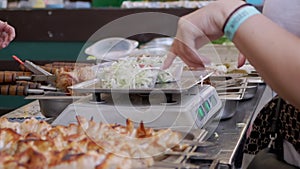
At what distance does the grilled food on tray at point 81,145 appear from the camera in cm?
100

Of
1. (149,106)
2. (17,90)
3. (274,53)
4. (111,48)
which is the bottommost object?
(111,48)

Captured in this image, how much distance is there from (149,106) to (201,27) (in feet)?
1.35

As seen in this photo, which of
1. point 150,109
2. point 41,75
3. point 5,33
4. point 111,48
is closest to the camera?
point 150,109

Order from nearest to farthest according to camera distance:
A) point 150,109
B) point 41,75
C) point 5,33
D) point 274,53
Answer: point 274,53 < point 150,109 < point 41,75 < point 5,33

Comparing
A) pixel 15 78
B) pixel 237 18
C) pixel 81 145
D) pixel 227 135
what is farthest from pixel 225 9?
pixel 15 78

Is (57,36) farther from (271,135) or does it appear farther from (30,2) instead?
(271,135)

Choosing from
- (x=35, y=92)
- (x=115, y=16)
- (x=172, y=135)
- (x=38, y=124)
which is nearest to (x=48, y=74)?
(x=35, y=92)

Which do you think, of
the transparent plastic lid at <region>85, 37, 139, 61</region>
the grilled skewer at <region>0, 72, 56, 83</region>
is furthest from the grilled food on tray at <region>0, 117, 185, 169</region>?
the transparent plastic lid at <region>85, 37, 139, 61</region>

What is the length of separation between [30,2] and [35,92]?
370 cm

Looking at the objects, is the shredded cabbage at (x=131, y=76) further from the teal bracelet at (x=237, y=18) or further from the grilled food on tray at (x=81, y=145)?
the teal bracelet at (x=237, y=18)

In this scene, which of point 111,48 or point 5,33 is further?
point 111,48

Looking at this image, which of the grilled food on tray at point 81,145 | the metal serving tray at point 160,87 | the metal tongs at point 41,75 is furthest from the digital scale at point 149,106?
the metal tongs at point 41,75

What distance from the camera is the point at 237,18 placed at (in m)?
1.09

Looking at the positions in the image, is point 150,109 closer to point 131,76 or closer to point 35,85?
point 131,76
